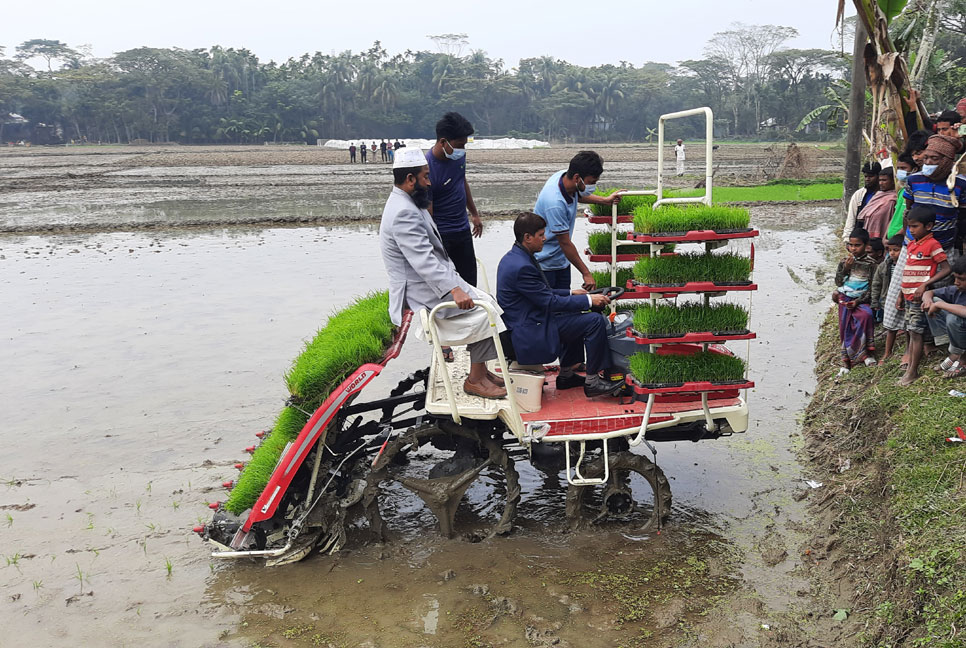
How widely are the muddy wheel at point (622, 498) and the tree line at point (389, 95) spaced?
246ft

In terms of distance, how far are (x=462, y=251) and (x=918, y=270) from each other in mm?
3516

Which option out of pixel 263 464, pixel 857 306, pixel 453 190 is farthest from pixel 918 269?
pixel 263 464

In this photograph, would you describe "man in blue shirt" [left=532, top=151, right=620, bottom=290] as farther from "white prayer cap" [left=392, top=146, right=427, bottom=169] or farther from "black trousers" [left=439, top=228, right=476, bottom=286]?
"white prayer cap" [left=392, top=146, right=427, bottom=169]

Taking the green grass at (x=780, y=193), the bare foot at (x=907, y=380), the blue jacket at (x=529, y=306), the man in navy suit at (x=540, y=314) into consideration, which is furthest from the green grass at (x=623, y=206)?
the green grass at (x=780, y=193)

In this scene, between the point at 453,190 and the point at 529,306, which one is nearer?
the point at 529,306

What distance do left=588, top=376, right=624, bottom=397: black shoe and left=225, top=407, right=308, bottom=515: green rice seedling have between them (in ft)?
6.39

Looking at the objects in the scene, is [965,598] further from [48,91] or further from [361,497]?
[48,91]

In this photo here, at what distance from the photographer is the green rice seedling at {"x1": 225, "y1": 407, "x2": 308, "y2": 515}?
5.16 m

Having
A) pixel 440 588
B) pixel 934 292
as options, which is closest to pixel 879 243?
pixel 934 292

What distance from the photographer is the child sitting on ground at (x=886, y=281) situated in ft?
21.9

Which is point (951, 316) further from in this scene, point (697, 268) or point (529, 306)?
point (529, 306)

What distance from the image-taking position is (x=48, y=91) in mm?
80812

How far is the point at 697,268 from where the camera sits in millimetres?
5000

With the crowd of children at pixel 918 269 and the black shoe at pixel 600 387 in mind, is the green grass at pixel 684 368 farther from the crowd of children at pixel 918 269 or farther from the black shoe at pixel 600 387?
the crowd of children at pixel 918 269
